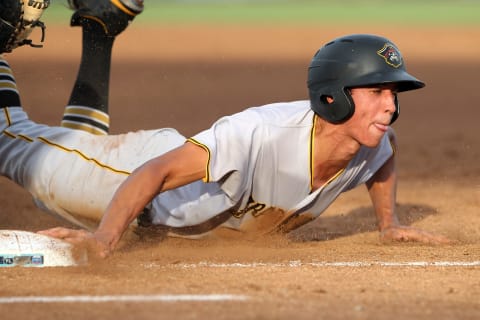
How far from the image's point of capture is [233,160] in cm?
484

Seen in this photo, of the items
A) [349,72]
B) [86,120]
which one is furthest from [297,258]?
[86,120]

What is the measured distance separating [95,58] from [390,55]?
7.57 ft

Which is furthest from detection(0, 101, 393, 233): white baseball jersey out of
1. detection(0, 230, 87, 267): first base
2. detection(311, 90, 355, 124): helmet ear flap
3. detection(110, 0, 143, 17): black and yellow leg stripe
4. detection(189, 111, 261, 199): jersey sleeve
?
detection(110, 0, 143, 17): black and yellow leg stripe

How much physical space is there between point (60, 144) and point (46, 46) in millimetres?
21811

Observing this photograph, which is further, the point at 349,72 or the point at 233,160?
the point at 349,72

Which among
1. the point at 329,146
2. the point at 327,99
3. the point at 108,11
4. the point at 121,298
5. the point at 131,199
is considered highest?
the point at 108,11

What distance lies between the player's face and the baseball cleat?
201 cm

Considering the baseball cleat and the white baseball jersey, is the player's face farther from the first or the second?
the baseball cleat

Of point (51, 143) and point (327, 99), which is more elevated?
point (327, 99)

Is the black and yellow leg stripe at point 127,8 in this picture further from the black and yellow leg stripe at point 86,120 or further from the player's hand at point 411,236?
the player's hand at point 411,236

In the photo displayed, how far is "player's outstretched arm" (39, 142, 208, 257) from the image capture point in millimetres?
4578

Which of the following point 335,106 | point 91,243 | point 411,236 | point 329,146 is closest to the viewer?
point 91,243

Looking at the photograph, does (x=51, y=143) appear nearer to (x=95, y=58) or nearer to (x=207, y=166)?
(x=95, y=58)

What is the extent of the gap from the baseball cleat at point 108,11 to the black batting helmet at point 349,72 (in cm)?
175
